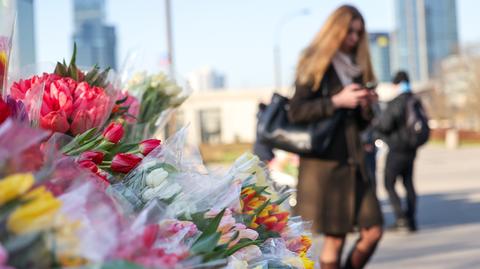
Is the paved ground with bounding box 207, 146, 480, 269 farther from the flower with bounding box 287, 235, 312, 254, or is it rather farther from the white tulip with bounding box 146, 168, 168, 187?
the white tulip with bounding box 146, 168, 168, 187

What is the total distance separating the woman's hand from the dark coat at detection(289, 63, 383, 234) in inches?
2.9

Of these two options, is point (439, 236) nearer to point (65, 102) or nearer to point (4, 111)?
point (65, 102)

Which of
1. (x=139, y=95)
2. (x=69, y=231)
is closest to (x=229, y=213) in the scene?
(x=69, y=231)

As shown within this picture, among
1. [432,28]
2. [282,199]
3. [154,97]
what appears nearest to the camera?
[282,199]

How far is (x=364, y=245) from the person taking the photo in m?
3.93

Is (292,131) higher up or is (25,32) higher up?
(25,32)

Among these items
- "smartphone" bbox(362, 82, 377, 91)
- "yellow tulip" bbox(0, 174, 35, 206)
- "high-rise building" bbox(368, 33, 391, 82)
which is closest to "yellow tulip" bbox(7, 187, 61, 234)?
"yellow tulip" bbox(0, 174, 35, 206)

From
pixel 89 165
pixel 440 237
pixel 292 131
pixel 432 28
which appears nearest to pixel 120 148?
pixel 89 165

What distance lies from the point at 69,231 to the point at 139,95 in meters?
1.76

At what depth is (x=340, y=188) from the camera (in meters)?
3.91

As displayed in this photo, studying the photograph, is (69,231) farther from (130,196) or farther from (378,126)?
(378,126)

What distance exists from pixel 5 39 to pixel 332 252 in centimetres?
267

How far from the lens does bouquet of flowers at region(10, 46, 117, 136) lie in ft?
5.17

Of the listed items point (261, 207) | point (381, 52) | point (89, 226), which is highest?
point (381, 52)
